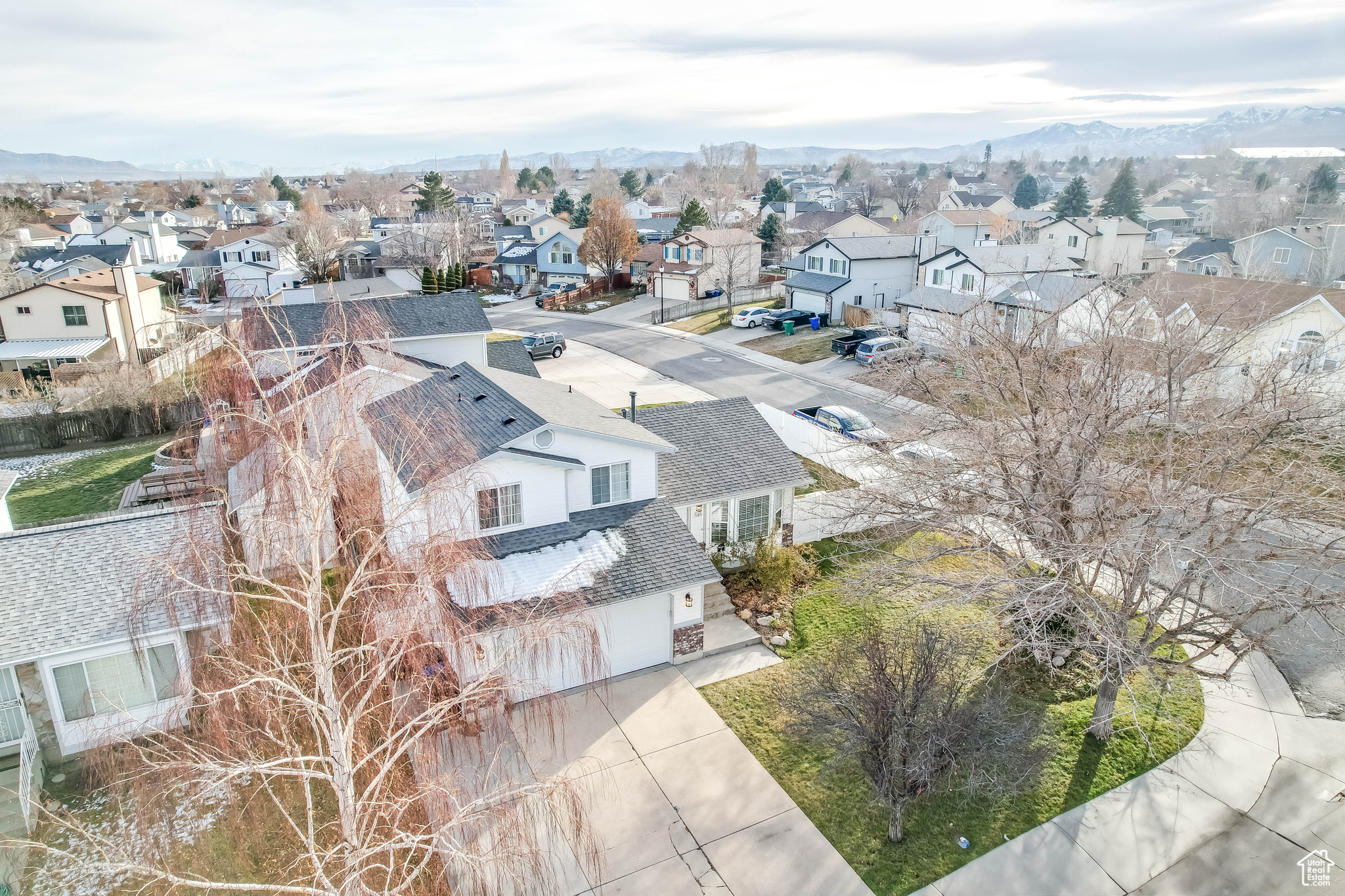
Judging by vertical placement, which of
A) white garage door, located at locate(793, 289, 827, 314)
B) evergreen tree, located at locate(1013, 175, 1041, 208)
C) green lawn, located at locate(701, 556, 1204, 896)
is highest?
evergreen tree, located at locate(1013, 175, 1041, 208)

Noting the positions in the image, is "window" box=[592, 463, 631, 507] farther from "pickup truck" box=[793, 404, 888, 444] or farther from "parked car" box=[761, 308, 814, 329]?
"parked car" box=[761, 308, 814, 329]

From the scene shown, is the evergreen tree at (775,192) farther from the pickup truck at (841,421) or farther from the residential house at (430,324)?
the pickup truck at (841,421)

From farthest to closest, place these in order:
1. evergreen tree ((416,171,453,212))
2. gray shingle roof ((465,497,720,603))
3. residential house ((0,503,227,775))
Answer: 1. evergreen tree ((416,171,453,212))
2. gray shingle roof ((465,497,720,603))
3. residential house ((0,503,227,775))

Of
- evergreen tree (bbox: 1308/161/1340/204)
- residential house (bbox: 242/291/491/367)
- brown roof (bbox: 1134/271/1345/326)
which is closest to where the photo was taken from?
brown roof (bbox: 1134/271/1345/326)

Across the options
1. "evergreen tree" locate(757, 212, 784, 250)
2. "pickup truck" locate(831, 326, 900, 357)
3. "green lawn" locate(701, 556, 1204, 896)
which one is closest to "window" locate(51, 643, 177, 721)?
"green lawn" locate(701, 556, 1204, 896)

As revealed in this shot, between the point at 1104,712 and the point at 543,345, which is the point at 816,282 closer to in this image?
the point at 543,345

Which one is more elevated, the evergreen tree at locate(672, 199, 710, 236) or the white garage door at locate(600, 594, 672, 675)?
the evergreen tree at locate(672, 199, 710, 236)

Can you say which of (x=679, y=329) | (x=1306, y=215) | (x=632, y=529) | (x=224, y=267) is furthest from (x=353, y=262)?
(x=1306, y=215)

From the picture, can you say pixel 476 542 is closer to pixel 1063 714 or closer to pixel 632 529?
pixel 632 529
